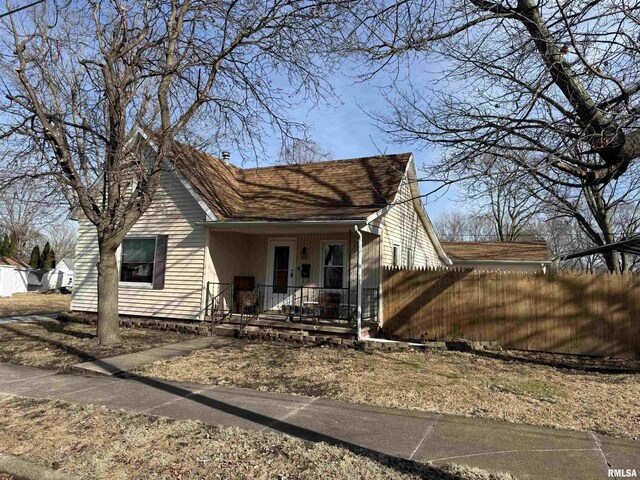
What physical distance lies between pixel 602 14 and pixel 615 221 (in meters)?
37.8

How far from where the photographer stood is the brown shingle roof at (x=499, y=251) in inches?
997

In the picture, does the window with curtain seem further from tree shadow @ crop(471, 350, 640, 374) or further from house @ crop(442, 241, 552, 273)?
house @ crop(442, 241, 552, 273)

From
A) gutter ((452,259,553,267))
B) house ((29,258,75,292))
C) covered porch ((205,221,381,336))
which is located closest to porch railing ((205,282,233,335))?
covered porch ((205,221,381,336))

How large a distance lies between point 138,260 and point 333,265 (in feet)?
19.9

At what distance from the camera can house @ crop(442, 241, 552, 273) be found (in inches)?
961

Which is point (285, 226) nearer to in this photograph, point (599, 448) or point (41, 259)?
point (599, 448)

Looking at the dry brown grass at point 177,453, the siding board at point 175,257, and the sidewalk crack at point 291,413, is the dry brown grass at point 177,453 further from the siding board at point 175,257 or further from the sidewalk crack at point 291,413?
the siding board at point 175,257

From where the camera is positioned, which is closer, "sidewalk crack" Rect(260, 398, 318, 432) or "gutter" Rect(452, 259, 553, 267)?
"sidewalk crack" Rect(260, 398, 318, 432)

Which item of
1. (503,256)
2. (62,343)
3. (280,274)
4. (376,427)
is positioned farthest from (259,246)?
(503,256)

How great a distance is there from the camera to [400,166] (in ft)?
46.2

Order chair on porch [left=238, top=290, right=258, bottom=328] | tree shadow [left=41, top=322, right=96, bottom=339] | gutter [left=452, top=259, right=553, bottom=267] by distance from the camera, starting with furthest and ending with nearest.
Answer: gutter [left=452, top=259, right=553, bottom=267] < chair on porch [left=238, top=290, right=258, bottom=328] < tree shadow [left=41, top=322, right=96, bottom=339]

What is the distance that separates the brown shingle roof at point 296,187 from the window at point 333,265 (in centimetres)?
126

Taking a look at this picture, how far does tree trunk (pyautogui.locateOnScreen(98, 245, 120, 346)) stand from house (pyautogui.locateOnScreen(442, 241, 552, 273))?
1805 centimetres

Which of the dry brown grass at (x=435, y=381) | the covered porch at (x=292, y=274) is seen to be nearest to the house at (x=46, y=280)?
the covered porch at (x=292, y=274)
